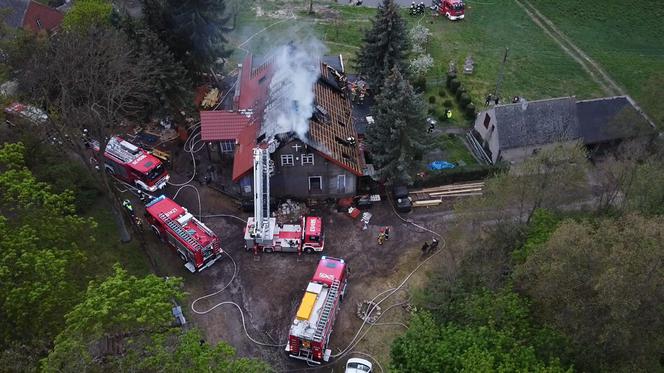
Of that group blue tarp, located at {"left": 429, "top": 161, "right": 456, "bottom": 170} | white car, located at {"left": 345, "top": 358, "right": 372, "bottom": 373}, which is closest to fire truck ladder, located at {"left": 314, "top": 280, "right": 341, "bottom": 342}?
white car, located at {"left": 345, "top": 358, "right": 372, "bottom": 373}

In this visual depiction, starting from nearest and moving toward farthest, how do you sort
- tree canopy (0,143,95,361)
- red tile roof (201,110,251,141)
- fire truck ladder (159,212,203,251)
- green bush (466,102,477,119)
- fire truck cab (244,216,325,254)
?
tree canopy (0,143,95,361) → fire truck ladder (159,212,203,251) → fire truck cab (244,216,325,254) → red tile roof (201,110,251,141) → green bush (466,102,477,119)

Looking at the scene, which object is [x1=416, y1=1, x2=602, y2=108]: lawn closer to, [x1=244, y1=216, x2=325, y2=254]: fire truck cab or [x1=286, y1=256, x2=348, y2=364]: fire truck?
[x1=244, y1=216, x2=325, y2=254]: fire truck cab

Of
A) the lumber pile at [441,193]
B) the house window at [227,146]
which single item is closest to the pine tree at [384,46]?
the lumber pile at [441,193]

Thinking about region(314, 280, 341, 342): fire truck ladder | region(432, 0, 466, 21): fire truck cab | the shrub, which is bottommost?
region(314, 280, 341, 342): fire truck ladder

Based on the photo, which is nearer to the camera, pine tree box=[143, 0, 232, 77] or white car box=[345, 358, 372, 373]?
white car box=[345, 358, 372, 373]

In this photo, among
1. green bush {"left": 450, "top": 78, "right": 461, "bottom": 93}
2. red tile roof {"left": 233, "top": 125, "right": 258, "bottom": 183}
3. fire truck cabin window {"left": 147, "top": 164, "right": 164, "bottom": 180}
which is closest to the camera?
red tile roof {"left": 233, "top": 125, "right": 258, "bottom": 183}

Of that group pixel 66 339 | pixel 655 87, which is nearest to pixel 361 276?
pixel 66 339

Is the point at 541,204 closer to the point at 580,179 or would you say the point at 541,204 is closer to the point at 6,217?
the point at 580,179
